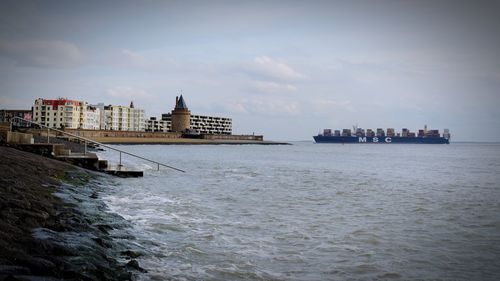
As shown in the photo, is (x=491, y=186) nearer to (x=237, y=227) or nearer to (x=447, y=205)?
(x=447, y=205)

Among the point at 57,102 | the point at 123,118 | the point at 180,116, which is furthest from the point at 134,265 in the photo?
the point at 123,118

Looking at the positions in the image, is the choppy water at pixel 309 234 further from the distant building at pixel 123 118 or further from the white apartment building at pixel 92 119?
the distant building at pixel 123 118

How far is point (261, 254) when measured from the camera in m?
9.17

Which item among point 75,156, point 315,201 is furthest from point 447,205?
point 75,156

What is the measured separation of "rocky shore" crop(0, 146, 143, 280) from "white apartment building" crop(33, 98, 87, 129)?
141m

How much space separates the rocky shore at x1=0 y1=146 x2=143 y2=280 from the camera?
18.2ft

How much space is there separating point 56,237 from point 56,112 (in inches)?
5928

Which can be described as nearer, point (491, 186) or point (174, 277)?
point (174, 277)

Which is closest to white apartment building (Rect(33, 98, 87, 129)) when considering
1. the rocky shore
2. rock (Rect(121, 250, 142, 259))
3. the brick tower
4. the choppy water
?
the brick tower

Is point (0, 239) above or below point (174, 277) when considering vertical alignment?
above

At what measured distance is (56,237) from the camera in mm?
7250

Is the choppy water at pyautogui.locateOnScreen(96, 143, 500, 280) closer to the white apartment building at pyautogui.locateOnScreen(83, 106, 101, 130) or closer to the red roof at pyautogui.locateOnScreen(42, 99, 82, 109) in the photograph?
the red roof at pyautogui.locateOnScreen(42, 99, 82, 109)

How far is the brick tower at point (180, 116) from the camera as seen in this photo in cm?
18162

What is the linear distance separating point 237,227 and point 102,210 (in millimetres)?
4290
